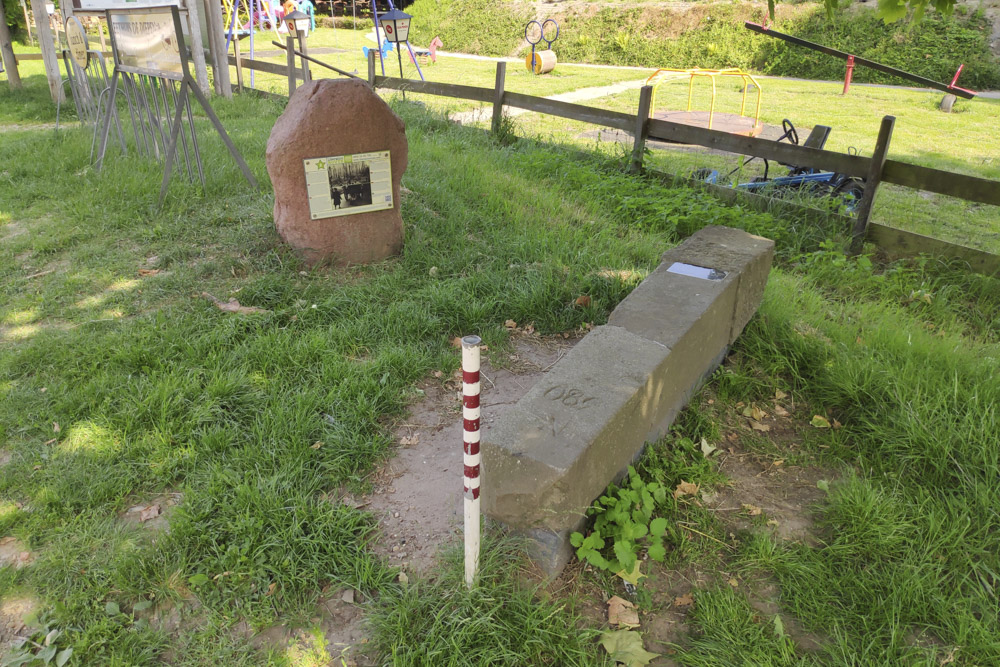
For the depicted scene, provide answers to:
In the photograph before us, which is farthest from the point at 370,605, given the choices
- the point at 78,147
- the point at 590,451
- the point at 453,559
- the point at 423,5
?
the point at 423,5

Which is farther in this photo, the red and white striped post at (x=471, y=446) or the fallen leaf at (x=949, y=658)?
the fallen leaf at (x=949, y=658)

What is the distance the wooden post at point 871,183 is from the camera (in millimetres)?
5691

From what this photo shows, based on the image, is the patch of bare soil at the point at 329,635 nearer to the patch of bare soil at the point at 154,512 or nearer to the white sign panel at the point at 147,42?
the patch of bare soil at the point at 154,512

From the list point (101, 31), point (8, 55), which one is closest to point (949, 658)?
point (101, 31)

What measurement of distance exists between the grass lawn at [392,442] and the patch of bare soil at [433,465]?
115 millimetres

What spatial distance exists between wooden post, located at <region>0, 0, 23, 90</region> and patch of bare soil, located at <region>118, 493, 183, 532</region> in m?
12.2

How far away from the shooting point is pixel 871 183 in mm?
5906

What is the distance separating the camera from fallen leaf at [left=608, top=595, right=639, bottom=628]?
8.28 ft

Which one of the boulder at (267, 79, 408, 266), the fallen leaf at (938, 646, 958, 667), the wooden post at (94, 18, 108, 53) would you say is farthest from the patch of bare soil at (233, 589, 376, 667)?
the wooden post at (94, 18, 108, 53)

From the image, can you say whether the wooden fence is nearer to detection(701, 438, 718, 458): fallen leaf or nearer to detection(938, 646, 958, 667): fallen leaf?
detection(701, 438, 718, 458): fallen leaf

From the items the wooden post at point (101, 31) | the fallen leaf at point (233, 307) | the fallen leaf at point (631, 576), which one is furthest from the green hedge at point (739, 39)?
the fallen leaf at point (631, 576)

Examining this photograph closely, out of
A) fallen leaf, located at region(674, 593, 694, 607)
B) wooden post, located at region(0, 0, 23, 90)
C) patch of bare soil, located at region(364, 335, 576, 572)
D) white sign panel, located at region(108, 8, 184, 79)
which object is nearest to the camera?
fallen leaf, located at region(674, 593, 694, 607)

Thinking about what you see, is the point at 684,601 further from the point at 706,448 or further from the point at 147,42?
the point at 147,42

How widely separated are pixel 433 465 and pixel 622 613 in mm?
1199
